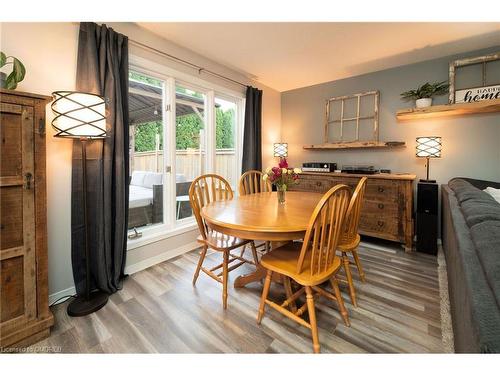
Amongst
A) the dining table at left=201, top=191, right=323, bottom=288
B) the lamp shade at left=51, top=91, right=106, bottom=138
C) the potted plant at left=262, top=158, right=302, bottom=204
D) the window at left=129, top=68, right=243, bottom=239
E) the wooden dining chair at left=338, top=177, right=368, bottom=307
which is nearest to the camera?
the dining table at left=201, top=191, right=323, bottom=288

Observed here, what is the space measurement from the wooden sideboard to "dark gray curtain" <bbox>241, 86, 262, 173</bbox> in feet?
4.42

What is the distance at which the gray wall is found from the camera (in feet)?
8.59

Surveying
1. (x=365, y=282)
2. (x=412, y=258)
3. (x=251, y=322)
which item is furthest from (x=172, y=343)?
(x=412, y=258)

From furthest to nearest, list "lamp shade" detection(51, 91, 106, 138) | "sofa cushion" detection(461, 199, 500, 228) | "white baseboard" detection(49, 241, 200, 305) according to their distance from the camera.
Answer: "white baseboard" detection(49, 241, 200, 305) < "lamp shade" detection(51, 91, 106, 138) < "sofa cushion" detection(461, 199, 500, 228)

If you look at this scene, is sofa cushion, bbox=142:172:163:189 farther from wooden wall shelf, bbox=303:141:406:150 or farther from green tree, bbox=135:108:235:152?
wooden wall shelf, bbox=303:141:406:150

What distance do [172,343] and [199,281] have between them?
0.71 m

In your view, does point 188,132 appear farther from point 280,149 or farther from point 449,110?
point 449,110

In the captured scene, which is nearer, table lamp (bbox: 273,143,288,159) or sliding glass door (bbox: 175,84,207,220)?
sliding glass door (bbox: 175,84,207,220)

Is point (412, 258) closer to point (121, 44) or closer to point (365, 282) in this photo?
point (365, 282)

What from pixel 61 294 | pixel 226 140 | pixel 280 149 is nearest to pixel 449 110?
pixel 280 149

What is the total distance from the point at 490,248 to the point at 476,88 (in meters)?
2.83

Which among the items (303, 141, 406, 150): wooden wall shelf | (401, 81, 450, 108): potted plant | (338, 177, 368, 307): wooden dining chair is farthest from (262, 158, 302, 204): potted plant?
(401, 81, 450, 108): potted plant

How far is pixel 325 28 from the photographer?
2.13m
